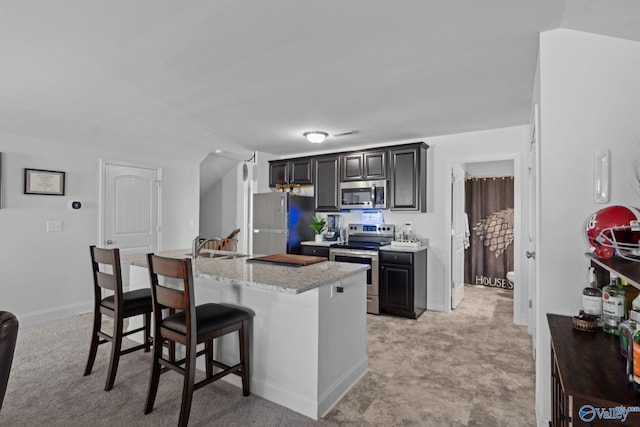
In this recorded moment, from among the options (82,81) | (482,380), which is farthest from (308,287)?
(82,81)

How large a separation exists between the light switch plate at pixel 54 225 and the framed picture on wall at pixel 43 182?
331mm

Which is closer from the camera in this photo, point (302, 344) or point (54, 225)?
point (302, 344)

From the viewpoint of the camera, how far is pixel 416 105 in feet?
10.6

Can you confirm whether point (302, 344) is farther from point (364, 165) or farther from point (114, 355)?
point (364, 165)

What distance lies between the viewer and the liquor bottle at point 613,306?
4.94 ft

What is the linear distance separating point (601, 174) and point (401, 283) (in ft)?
8.60

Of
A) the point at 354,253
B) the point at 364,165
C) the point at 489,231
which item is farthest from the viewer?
the point at 489,231

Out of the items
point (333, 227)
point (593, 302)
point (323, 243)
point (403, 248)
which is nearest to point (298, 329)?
point (593, 302)

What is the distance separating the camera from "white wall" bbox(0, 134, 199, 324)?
12.3 feet

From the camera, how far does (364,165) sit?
188 inches

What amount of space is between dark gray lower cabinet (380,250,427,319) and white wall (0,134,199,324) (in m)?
3.86

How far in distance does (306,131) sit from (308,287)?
2.78 meters

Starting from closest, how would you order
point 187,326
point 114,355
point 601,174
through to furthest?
point 601,174, point 187,326, point 114,355

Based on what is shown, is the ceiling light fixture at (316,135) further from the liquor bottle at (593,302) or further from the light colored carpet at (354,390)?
the liquor bottle at (593,302)
